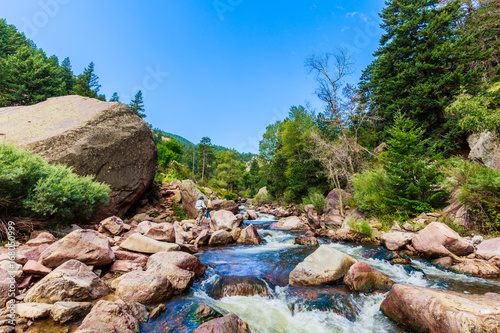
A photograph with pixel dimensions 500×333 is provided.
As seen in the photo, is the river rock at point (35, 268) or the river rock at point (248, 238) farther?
the river rock at point (248, 238)

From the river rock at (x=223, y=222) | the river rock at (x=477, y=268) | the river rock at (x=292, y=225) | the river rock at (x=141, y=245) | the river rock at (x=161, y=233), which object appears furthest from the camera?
the river rock at (x=292, y=225)

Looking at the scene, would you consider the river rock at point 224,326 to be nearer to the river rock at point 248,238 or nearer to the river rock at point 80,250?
the river rock at point 80,250

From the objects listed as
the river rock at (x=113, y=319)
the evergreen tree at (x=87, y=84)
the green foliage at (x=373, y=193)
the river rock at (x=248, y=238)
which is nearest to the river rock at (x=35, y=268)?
the river rock at (x=113, y=319)

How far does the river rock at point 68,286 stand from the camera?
2953mm

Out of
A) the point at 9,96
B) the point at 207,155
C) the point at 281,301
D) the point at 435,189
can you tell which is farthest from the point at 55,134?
the point at 207,155

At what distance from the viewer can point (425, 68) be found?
55.2 ft

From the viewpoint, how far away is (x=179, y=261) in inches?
189

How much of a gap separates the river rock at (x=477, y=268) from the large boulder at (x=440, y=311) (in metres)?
2.11

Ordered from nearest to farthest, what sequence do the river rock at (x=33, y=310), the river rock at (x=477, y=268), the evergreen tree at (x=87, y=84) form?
the river rock at (x=33, y=310) < the river rock at (x=477, y=268) < the evergreen tree at (x=87, y=84)

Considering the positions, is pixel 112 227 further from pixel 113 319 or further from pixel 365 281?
pixel 365 281

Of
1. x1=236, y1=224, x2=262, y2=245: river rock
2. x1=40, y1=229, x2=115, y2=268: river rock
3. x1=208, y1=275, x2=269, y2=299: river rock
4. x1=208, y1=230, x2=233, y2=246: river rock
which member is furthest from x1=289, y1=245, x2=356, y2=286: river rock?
x1=208, y1=230, x2=233, y2=246: river rock

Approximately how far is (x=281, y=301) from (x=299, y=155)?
77.5 feet

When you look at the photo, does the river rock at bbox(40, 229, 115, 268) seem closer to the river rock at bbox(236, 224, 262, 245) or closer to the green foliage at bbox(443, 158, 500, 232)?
the river rock at bbox(236, 224, 262, 245)

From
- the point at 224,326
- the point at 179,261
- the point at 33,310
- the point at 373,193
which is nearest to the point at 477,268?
the point at 373,193
